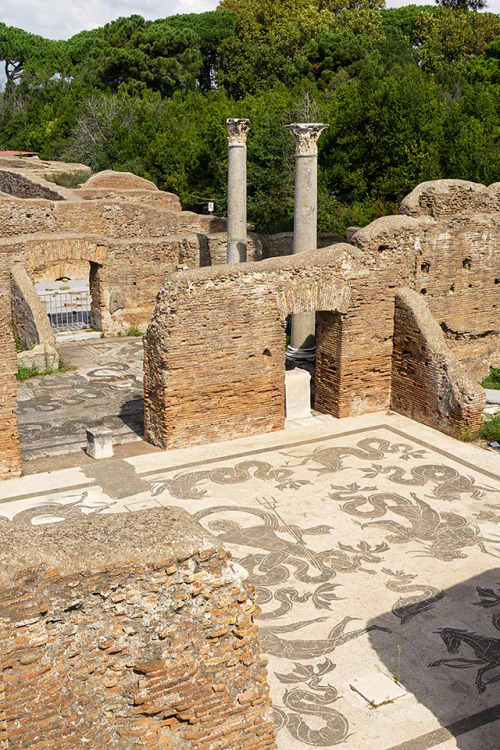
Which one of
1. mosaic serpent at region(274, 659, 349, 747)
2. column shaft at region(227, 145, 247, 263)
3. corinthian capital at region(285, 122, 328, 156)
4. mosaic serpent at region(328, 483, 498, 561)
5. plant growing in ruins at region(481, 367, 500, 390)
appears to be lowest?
mosaic serpent at region(274, 659, 349, 747)

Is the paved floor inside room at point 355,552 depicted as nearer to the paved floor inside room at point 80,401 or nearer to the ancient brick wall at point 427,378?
the ancient brick wall at point 427,378

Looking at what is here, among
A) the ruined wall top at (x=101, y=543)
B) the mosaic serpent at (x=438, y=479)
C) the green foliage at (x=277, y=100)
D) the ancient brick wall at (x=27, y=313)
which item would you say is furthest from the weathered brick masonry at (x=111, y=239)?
the ruined wall top at (x=101, y=543)

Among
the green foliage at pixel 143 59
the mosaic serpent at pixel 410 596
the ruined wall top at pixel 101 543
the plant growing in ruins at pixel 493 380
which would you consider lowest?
the mosaic serpent at pixel 410 596

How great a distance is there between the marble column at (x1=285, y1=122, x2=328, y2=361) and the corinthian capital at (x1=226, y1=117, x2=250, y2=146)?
9.60 feet

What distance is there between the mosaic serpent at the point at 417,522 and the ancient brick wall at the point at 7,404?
3768 millimetres

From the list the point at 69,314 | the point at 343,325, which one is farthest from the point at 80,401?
the point at 69,314

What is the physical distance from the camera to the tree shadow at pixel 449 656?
5.75m

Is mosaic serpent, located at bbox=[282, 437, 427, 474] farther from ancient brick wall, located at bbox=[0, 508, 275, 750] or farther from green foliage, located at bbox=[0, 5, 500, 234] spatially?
green foliage, located at bbox=[0, 5, 500, 234]

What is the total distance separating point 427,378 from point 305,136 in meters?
4.79

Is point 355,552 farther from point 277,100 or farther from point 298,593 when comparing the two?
point 277,100

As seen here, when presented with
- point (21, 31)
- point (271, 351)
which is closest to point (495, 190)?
point (271, 351)

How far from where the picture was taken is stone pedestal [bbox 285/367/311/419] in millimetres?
11805

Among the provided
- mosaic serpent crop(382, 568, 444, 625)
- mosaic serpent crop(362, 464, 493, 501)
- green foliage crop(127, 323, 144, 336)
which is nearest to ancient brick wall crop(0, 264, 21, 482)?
mosaic serpent crop(362, 464, 493, 501)

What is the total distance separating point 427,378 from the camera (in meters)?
11.5
